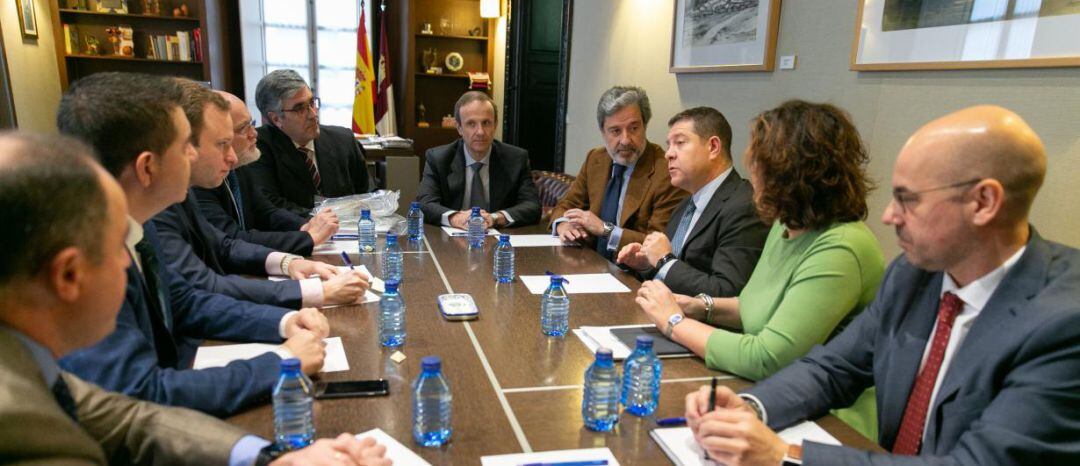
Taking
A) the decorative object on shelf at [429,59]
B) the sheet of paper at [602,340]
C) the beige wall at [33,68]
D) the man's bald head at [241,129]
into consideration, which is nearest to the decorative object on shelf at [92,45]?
the beige wall at [33,68]

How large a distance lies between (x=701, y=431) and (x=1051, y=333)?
0.57 m

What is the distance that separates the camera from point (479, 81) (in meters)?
7.58

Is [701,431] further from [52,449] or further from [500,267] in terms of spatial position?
[500,267]

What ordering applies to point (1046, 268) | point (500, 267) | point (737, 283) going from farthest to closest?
point (500, 267) → point (737, 283) → point (1046, 268)

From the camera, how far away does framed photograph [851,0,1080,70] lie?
6.53ft

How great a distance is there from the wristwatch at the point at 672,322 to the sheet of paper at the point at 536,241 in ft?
4.06

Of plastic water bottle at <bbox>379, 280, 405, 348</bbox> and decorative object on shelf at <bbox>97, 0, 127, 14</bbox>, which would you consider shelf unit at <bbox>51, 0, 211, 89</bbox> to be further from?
plastic water bottle at <bbox>379, 280, 405, 348</bbox>

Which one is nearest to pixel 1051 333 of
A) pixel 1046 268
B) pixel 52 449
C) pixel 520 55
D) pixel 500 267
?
pixel 1046 268

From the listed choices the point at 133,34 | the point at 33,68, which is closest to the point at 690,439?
the point at 33,68

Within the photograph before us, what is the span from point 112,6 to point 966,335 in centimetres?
732

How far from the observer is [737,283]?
213 centimetres

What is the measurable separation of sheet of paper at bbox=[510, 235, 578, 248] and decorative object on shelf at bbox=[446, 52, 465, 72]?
5.00 meters

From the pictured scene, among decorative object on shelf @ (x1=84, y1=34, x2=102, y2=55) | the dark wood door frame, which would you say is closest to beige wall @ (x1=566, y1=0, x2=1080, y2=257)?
the dark wood door frame

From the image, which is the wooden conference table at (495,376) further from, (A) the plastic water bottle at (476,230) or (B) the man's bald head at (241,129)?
(B) the man's bald head at (241,129)
